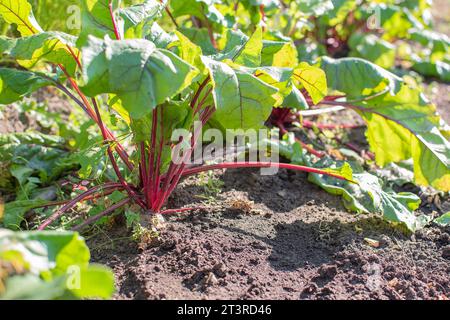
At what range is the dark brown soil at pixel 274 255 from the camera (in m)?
2.28

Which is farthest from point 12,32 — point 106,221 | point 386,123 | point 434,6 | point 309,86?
point 434,6

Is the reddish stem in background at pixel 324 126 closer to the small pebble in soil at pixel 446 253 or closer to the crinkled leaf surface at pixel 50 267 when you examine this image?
the small pebble in soil at pixel 446 253

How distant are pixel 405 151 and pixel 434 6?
433cm

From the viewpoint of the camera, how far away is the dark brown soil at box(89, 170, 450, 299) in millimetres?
2283

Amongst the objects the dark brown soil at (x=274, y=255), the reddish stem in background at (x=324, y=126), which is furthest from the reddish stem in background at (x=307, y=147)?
the dark brown soil at (x=274, y=255)

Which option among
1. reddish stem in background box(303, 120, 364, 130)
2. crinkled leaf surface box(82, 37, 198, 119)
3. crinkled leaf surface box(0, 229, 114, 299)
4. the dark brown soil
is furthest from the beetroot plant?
reddish stem in background box(303, 120, 364, 130)

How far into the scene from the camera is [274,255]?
8.21 ft

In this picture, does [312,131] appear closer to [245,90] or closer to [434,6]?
[245,90]

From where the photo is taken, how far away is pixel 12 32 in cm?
370

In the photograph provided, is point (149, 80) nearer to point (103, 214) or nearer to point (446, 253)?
point (103, 214)

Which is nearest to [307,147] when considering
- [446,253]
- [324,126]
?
[324,126]

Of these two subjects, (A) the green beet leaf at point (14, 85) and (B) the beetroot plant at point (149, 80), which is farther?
(A) the green beet leaf at point (14, 85)

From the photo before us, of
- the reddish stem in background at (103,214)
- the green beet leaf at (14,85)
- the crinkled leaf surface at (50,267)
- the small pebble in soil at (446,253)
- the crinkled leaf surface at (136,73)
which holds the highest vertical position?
the crinkled leaf surface at (136,73)

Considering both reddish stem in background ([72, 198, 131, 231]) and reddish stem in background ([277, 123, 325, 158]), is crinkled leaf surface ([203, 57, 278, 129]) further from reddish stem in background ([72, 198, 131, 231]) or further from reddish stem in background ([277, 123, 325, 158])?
reddish stem in background ([277, 123, 325, 158])
